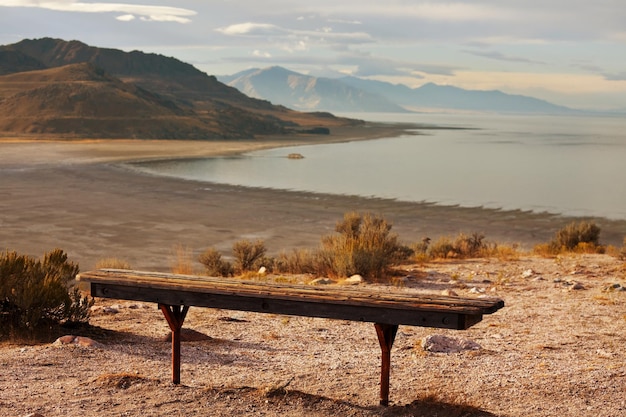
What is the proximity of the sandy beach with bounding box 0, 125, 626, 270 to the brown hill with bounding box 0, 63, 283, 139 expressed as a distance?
132 ft

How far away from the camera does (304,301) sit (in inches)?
200

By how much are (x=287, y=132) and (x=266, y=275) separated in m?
86.3

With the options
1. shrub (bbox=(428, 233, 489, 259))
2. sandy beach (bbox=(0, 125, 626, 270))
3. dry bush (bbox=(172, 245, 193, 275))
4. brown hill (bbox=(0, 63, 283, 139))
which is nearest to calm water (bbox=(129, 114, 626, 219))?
sandy beach (bbox=(0, 125, 626, 270))

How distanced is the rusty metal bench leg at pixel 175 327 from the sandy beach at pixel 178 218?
391 inches

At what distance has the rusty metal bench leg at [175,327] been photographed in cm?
561

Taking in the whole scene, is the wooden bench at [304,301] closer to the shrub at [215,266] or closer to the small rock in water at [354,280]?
the small rock in water at [354,280]

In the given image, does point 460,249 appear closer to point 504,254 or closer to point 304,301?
point 504,254

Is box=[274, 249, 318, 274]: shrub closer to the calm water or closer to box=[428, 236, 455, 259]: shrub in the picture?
box=[428, 236, 455, 259]: shrub

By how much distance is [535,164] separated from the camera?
171ft

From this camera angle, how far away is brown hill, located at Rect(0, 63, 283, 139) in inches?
3039

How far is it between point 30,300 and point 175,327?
6.72 ft

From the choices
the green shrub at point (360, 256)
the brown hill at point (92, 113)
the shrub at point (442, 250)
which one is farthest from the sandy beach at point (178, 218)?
the brown hill at point (92, 113)

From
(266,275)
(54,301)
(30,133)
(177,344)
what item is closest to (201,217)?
(266,275)

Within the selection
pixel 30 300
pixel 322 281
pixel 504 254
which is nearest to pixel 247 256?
pixel 322 281
